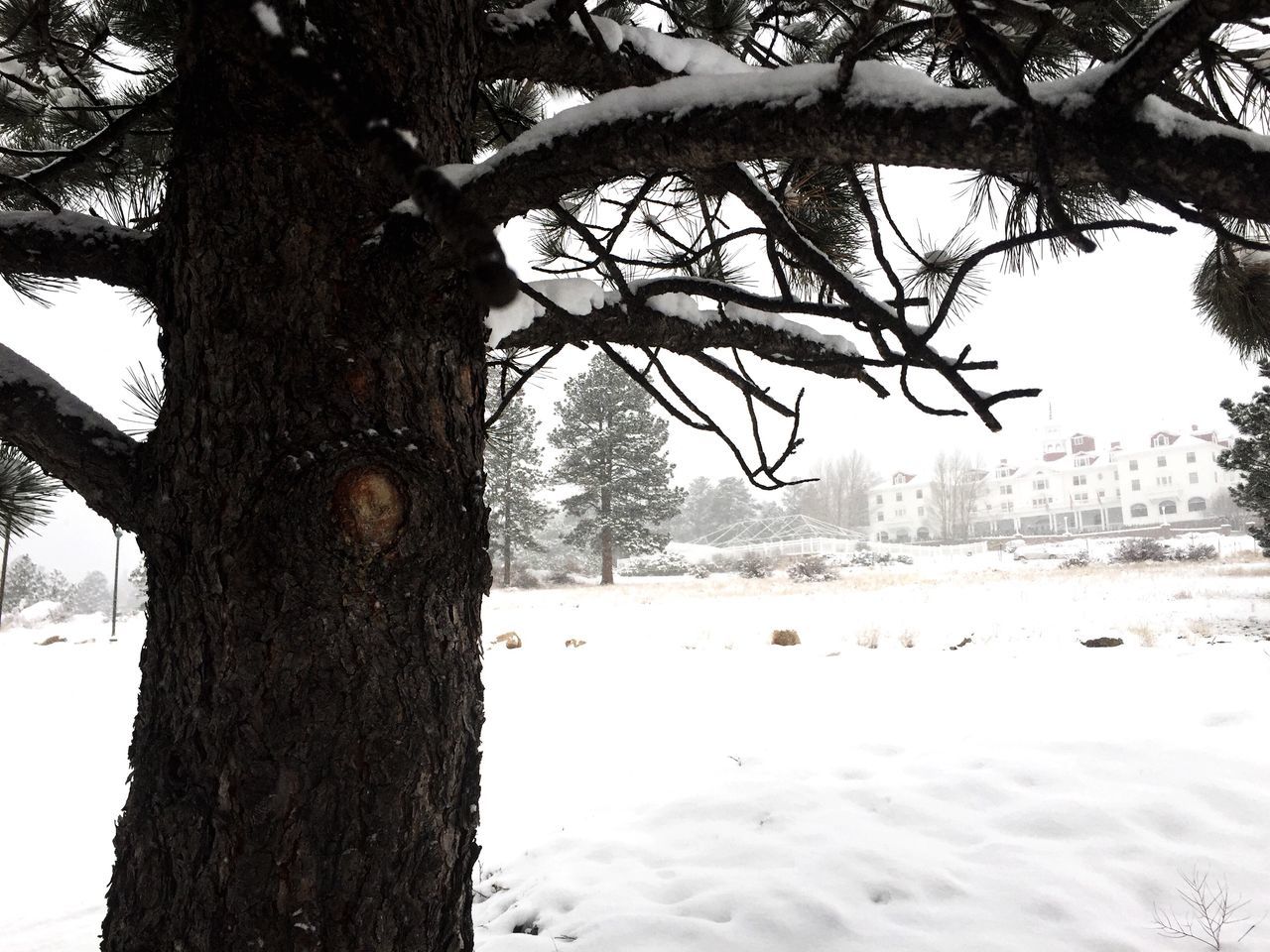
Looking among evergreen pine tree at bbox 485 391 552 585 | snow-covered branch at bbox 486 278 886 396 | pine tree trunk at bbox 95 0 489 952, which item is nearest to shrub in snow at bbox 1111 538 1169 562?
evergreen pine tree at bbox 485 391 552 585

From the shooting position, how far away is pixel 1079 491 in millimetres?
47625

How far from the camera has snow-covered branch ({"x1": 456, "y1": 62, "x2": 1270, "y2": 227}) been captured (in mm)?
759

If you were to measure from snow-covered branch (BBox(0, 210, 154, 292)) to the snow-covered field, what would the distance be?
6.40 feet

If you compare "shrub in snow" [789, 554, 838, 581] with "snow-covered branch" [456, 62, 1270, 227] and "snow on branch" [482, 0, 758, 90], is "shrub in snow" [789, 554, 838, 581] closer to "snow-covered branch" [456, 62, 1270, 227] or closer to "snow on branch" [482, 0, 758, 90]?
"snow on branch" [482, 0, 758, 90]

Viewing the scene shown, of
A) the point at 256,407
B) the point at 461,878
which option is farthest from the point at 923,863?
the point at 256,407

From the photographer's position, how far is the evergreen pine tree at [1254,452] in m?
8.30

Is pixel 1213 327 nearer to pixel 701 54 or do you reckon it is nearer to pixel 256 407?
pixel 701 54

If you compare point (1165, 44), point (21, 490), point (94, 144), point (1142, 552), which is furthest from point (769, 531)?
point (1165, 44)

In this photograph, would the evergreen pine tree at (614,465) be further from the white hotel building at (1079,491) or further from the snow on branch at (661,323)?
the white hotel building at (1079,491)

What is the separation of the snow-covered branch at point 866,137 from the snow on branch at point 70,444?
2.50ft

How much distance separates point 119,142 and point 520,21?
4.80 feet

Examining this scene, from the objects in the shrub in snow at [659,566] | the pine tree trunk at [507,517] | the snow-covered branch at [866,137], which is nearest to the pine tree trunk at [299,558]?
the snow-covered branch at [866,137]

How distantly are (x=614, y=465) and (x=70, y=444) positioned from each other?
906 inches

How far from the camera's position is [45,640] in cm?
1052
